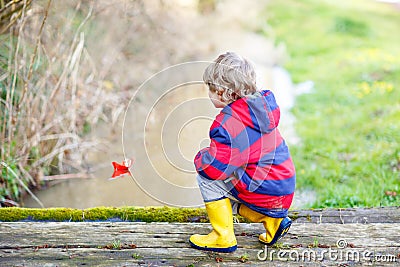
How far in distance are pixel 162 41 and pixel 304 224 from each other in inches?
220

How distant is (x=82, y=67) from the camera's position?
229 inches

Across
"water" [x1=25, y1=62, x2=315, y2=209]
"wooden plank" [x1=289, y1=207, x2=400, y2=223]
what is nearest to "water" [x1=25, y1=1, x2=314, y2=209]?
"water" [x1=25, y1=62, x2=315, y2=209]

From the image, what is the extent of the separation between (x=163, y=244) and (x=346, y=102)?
5.61 m

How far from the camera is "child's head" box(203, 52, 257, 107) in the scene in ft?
8.78

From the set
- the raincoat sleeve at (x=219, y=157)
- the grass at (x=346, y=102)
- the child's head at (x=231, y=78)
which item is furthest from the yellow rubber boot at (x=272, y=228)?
the grass at (x=346, y=102)

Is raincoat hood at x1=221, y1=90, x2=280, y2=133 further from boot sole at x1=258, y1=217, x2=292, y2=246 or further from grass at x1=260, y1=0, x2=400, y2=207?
grass at x1=260, y1=0, x2=400, y2=207

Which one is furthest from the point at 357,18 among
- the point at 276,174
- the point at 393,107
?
the point at 276,174

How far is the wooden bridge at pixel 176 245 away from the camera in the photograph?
2.70m

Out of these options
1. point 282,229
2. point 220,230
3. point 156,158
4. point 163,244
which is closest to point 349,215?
point 282,229

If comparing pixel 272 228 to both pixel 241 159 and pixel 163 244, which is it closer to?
pixel 241 159

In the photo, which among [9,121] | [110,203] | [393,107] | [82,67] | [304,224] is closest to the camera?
[304,224]

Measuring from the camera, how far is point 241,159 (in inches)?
105

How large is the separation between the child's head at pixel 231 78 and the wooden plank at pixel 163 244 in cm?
88

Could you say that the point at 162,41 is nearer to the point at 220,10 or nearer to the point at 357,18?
the point at 220,10
